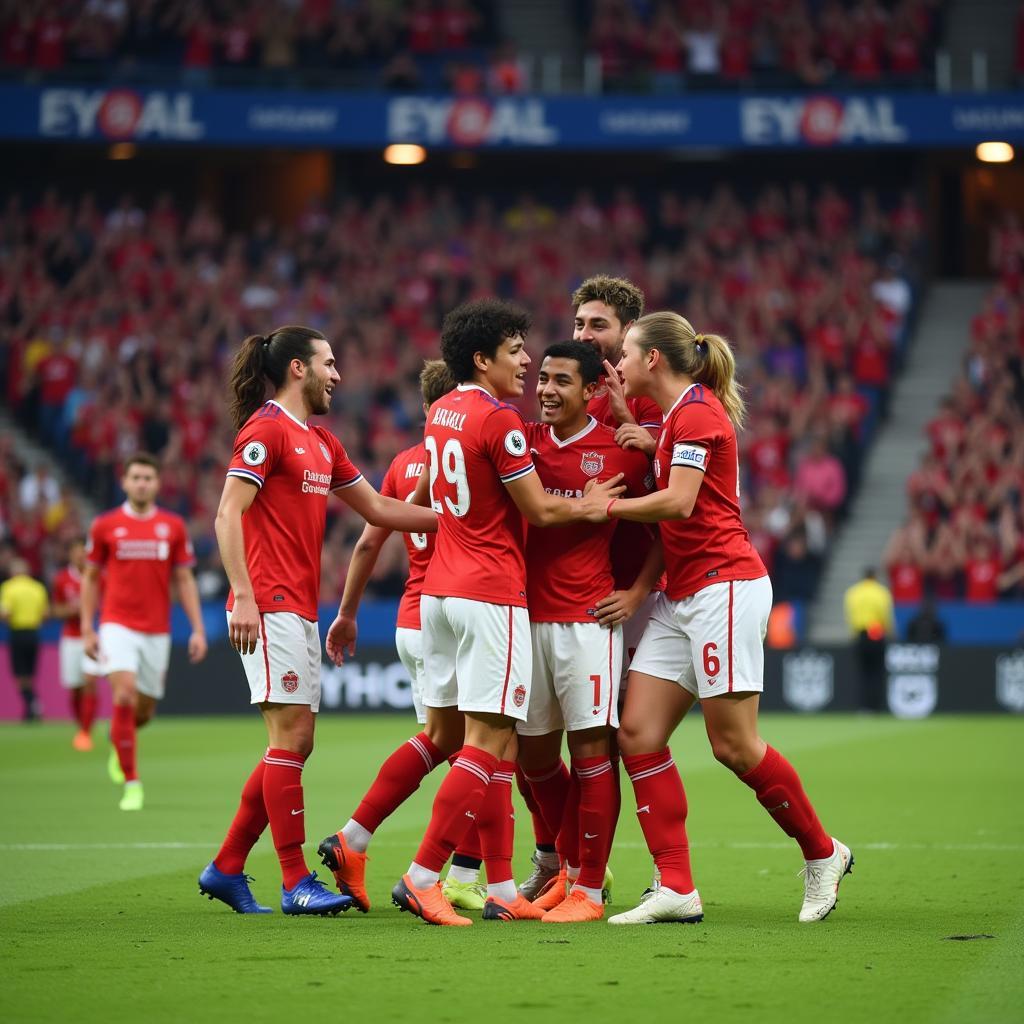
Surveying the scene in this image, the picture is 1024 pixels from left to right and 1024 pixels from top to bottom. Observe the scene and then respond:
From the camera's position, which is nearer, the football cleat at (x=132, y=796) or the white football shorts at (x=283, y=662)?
the white football shorts at (x=283, y=662)

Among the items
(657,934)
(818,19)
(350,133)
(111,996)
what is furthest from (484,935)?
(818,19)

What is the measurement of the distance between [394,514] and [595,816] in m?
1.63

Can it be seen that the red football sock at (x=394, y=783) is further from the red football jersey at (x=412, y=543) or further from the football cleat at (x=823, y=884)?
the football cleat at (x=823, y=884)

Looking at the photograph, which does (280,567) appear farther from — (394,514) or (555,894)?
(555,894)

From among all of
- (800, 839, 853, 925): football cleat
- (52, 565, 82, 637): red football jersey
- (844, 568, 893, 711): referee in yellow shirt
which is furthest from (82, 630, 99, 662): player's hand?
(844, 568, 893, 711): referee in yellow shirt

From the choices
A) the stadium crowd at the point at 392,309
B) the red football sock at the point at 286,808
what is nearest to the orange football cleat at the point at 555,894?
the red football sock at the point at 286,808

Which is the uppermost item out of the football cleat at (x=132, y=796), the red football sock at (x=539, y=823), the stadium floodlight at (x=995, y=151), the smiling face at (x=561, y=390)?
the stadium floodlight at (x=995, y=151)

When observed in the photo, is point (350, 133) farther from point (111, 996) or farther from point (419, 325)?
point (111, 996)

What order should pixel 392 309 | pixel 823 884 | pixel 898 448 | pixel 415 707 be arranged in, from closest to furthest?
1. pixel 823 884
2. pixel 415 707
3. pixel 898 448
4. pixel 392 309

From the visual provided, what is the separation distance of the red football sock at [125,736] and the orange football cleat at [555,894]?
18.5 ft

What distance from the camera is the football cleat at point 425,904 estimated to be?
7.17 m

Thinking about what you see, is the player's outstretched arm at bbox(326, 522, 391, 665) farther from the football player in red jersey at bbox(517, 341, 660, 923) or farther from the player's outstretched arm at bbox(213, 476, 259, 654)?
the football player in red jersey at bbox(517, 341, 660, 923)

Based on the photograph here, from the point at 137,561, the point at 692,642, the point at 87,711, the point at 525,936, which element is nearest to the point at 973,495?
the point at 87,711

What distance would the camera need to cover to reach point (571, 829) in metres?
7.89
